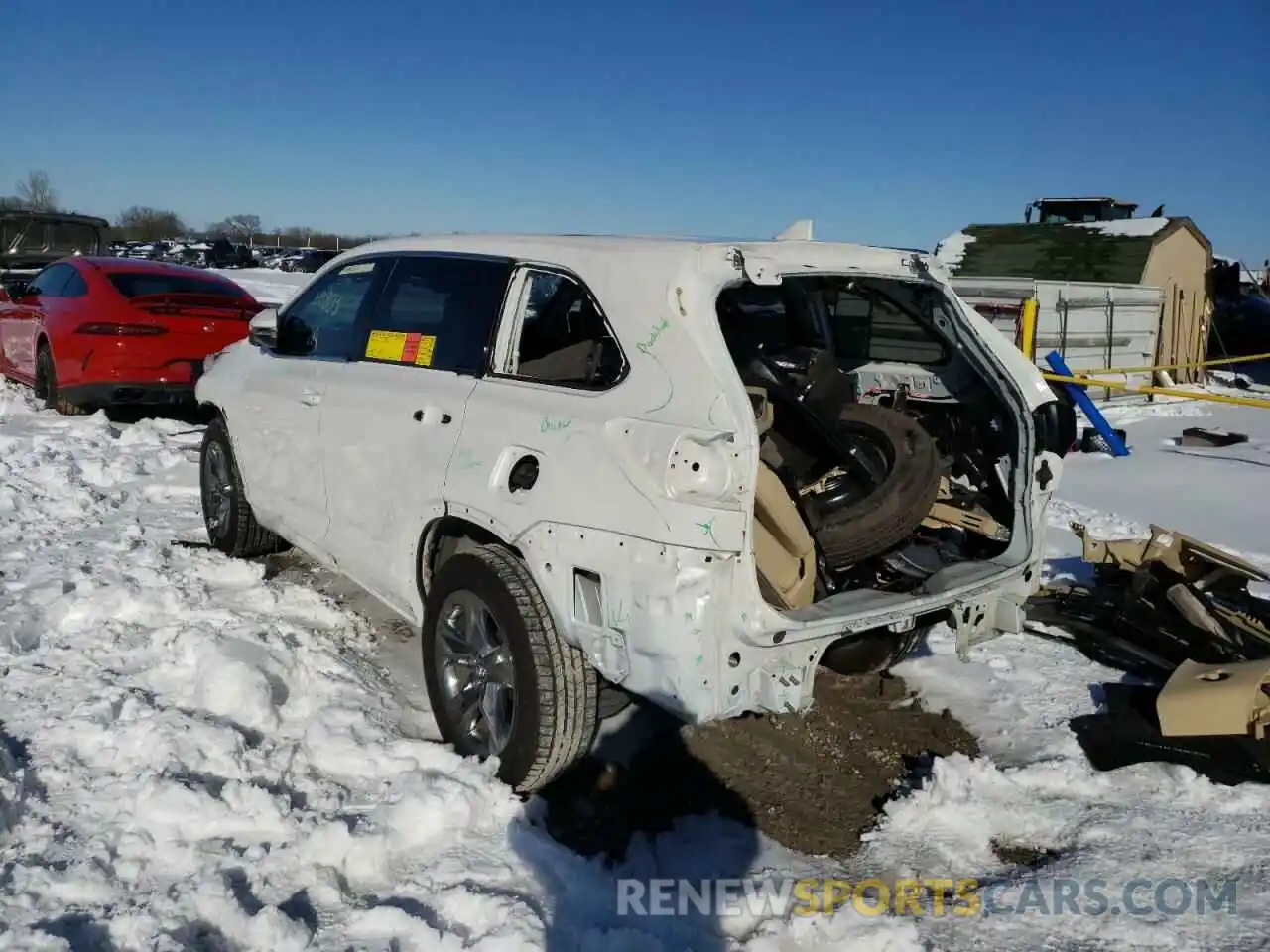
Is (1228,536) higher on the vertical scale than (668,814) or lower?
higher

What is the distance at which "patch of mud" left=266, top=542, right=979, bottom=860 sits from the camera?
3.37 m

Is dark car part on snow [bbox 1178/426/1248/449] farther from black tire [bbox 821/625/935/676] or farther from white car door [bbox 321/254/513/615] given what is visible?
white car door [bbox 321/254/513/615]

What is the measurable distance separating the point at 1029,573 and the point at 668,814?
167cm

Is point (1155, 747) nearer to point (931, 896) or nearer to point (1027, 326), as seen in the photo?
point (931, 896)

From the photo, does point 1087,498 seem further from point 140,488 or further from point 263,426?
point 140,488

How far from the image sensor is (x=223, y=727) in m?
3.47

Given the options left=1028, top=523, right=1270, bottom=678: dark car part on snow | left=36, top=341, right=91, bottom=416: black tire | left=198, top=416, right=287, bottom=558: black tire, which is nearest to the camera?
left=1028, top=523, right=1270, bottom=678: dark car part on snow

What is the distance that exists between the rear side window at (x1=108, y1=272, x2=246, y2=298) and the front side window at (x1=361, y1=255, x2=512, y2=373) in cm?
634

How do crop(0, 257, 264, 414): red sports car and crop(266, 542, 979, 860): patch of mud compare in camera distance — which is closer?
crop(266, 542, 979, 860): patch of mud

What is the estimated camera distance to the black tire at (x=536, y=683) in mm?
3158

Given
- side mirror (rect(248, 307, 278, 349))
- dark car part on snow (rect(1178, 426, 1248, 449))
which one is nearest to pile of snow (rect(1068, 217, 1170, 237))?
dark car part on snow (rect(1178, 426, 1248, 449))

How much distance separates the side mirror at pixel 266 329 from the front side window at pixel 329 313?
0.03 metres

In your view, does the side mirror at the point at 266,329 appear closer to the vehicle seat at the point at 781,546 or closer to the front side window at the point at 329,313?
the front side window at the point at 329,313

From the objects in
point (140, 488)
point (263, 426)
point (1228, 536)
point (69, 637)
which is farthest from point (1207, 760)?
point (140, 488)
